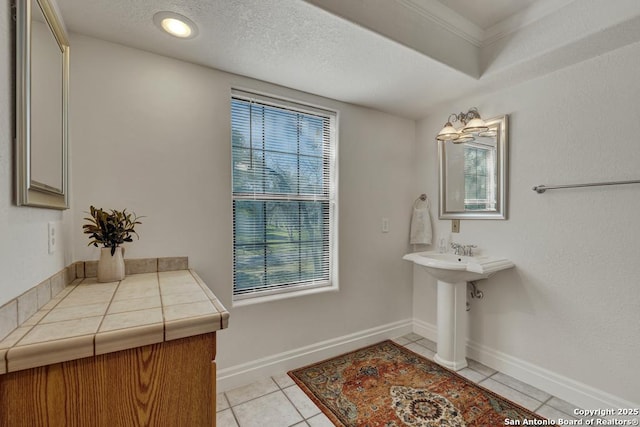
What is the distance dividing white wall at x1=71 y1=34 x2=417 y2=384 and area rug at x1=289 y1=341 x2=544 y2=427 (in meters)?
0.29

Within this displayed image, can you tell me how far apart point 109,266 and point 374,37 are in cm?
180

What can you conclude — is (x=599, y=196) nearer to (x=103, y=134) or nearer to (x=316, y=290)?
(x=316, y=290)

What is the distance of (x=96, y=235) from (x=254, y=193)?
3.17 ft

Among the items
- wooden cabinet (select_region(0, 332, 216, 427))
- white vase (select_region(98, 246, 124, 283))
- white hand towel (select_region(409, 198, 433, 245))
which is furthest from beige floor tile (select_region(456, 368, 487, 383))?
white vase (select_region(98, 246, 124, 283))

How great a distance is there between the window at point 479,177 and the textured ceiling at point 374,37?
1.56ft

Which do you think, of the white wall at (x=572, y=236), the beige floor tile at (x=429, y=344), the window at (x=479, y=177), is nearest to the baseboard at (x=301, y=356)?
the beige floor tile at (x=429, y=344)

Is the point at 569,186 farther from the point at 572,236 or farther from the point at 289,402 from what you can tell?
the point at 289,402

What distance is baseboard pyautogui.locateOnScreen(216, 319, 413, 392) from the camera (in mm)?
1958

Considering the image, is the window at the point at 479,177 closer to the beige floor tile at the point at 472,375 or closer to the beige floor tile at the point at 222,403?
the beige floor tile at the point at 472,375

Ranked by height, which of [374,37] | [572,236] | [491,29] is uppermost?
[491,29]

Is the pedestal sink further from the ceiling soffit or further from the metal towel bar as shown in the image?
the ceiling soffit

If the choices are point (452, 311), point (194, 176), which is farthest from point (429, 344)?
point (194, 176)

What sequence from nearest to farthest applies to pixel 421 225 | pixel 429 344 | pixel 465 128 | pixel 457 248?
pixel 465 128, pixel 457 248, pixel 429 344, pixel 421 225

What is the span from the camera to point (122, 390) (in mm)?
822
